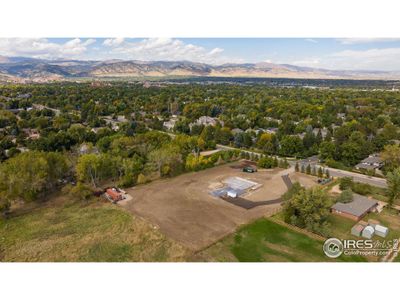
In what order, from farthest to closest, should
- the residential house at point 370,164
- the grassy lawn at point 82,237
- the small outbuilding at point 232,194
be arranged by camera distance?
1. the residential house at point 370,164
2. the small outbuilding at point 232,194
3. the grassy lawn at point 82,237

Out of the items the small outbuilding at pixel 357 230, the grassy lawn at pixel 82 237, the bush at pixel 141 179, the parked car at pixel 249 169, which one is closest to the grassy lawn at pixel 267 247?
the grassy lawn at pixel 82 237

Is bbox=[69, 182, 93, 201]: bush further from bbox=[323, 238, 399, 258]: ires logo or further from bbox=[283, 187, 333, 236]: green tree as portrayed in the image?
bbox=[323, 238, 399, 258]: ires logo

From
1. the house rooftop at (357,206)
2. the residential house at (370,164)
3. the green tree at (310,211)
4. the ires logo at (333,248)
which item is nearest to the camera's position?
the ires logo at (333,248)

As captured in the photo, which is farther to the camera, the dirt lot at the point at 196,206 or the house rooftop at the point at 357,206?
the house rooftop at the point at 357,206

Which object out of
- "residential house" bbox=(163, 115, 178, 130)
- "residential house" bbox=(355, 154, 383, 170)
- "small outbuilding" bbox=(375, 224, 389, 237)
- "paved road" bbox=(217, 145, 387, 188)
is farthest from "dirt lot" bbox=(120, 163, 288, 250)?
"residential house" bbox=(163, 115, 178, 130)

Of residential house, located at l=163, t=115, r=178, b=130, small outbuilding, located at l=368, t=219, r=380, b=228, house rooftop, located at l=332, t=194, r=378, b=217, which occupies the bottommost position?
residential house, located at l=163, t=115, r=178, b=130

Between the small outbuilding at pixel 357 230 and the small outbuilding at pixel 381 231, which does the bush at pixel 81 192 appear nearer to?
the small outbuilding at pixel 357 230

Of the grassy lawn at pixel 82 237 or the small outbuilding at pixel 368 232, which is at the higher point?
the small outbuilding at pixel 368 232
